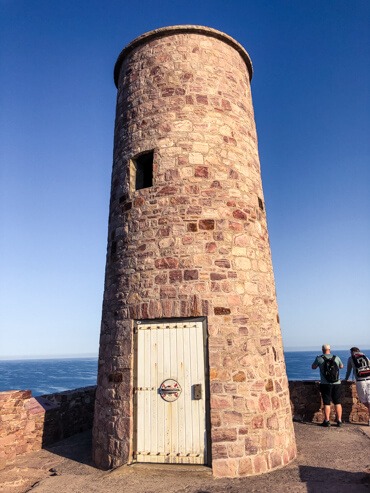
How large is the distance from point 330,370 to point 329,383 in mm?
285

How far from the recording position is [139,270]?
5.95 m

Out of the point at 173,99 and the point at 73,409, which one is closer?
the point at 173,99

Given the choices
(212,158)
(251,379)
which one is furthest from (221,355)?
(212,158)

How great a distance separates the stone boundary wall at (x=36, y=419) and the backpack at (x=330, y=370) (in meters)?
5.56

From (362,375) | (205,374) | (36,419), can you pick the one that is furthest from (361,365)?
(36,419)

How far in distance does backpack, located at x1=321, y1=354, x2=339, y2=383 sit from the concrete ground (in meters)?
1.28

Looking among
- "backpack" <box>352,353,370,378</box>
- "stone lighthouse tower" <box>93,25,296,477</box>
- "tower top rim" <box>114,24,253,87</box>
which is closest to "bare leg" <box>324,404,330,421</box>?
"backpack" <box>352,353,370,378</box>

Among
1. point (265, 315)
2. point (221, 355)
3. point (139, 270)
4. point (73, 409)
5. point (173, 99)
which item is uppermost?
point (173, 99)

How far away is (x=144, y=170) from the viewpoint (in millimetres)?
6832

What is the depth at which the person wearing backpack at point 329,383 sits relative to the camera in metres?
7.37

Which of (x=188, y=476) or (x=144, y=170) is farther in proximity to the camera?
(x=144, y=170)

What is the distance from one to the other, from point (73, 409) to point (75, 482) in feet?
10.6

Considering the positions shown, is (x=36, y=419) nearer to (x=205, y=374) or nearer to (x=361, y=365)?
(x=205, y=374)

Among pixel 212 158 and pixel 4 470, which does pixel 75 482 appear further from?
pixel 212 158
